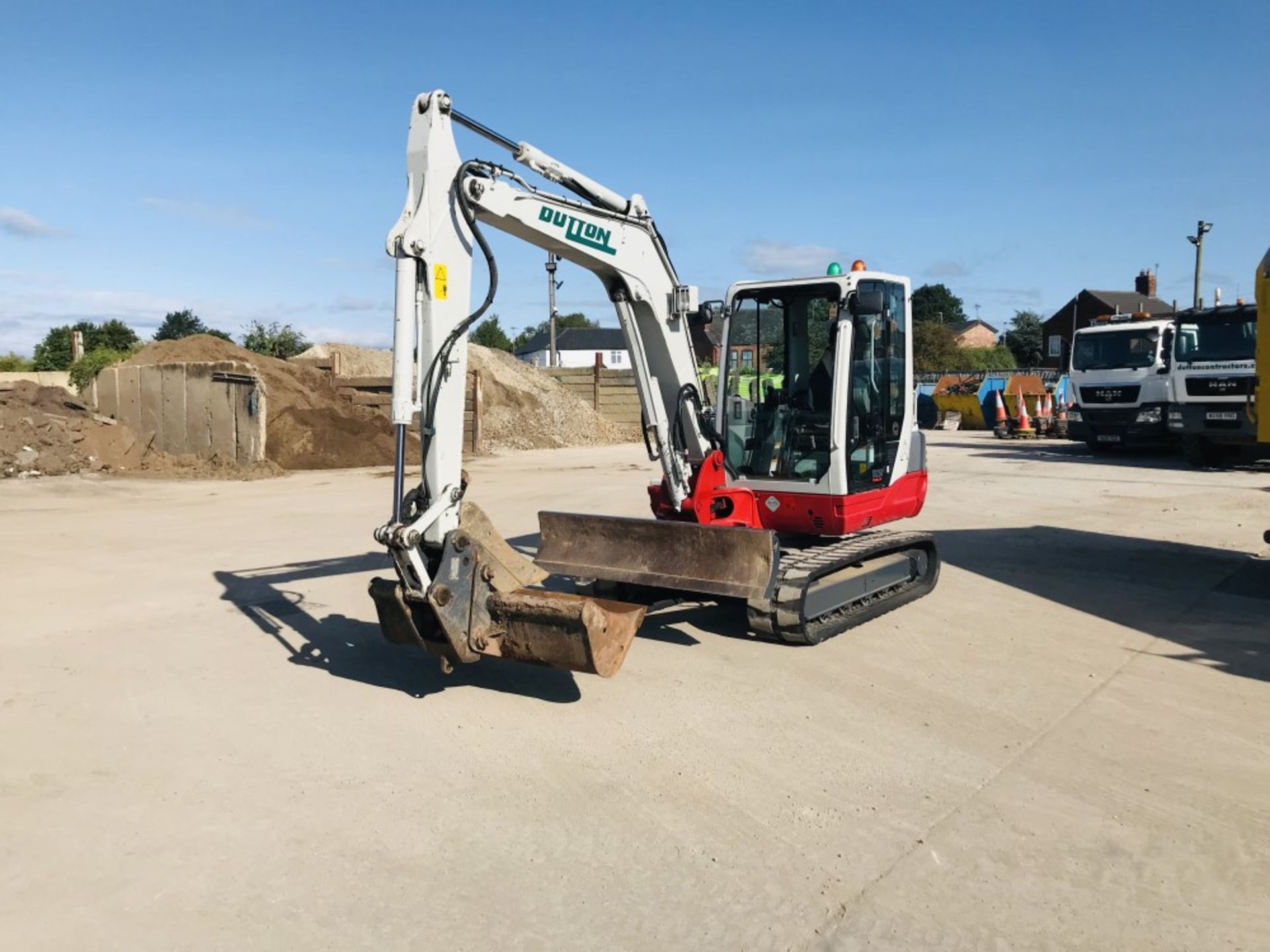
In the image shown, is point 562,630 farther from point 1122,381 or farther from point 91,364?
point 91,364

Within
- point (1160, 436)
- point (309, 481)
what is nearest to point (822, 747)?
point (309, 481)

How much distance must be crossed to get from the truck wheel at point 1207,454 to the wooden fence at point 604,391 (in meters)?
18.5

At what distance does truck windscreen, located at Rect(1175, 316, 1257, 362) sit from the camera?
17.3 m

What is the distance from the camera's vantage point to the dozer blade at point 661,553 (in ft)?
20.5

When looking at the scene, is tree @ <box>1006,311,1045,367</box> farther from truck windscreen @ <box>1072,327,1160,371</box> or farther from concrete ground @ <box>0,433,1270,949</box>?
concrete ground @ <box>0,433,1270,949</box>

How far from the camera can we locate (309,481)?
1852cm

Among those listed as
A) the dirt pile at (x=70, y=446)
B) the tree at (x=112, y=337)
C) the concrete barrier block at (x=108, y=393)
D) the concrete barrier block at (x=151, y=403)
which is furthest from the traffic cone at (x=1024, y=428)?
the tree at (x=112, y=337)

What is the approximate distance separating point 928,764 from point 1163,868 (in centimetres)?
116

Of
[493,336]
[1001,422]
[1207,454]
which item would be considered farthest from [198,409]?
[493,336]

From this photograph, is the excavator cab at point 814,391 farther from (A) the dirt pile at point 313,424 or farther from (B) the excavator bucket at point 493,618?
(A) the dirt pile at point 313,424

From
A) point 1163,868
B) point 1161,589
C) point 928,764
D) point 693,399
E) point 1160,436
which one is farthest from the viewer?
point 1160,436

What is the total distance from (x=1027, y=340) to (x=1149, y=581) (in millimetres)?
74253

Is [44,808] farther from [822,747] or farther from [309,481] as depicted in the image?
[309,481]

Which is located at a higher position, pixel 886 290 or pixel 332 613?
pixel 886 290
